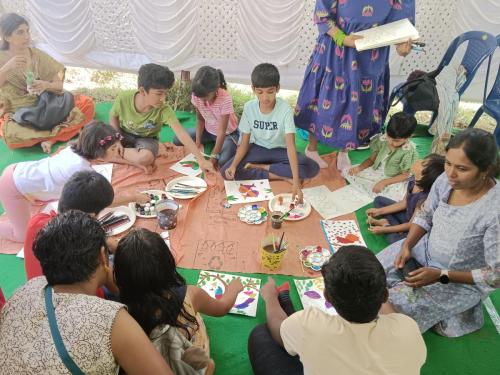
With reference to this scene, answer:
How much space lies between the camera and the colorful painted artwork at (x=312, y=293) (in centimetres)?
225

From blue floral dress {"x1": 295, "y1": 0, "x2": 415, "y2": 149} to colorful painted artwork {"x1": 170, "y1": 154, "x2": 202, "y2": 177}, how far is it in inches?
38.4

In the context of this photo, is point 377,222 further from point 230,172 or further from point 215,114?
point 215,114

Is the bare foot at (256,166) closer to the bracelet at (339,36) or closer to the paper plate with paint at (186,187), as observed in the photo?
the paper plate with paint at (186,187)

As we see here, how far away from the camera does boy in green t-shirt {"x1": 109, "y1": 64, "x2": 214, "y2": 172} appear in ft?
10.2

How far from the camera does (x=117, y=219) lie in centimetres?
271

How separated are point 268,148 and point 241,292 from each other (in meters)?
1.34

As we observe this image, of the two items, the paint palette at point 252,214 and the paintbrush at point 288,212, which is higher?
the paintbrush at point 288,212

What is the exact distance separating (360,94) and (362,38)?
19.0 inches

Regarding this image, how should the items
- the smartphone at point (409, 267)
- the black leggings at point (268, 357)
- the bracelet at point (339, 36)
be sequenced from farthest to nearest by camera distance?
the bracelet at point (339, 36)
the smartphone at point (409, 267)
the black leggings at point (268, 357)

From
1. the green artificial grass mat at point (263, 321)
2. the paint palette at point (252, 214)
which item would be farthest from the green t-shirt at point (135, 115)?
the green artificial grass mat at point (263, 321)

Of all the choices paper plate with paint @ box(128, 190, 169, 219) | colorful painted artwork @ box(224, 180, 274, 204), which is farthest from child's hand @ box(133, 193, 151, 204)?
colorful painted artwork @ box(224, 180, 274, 204)

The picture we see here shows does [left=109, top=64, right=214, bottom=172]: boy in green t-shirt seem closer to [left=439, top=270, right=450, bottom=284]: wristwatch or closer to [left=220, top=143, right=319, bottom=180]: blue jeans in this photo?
[left=220, top=143, right=319, bottom=180]: blue jeans

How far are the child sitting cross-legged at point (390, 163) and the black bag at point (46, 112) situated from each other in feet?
8.65

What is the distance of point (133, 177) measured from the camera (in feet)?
10.9
